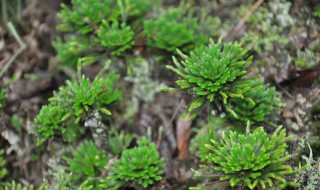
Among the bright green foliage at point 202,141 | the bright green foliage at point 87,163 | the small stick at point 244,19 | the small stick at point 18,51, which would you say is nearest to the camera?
the bright green foliage at point 202,141

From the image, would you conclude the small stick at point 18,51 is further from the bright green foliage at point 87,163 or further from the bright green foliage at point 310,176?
the bright green foliage at point 310,176

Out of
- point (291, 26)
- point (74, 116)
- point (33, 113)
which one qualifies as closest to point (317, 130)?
point (291, 26)

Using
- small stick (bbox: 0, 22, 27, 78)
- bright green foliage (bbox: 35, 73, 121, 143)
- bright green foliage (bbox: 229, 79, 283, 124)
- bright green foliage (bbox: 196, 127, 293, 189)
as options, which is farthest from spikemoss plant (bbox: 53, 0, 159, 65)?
bright green foliage (bbox: 196, 127, 293, 189)

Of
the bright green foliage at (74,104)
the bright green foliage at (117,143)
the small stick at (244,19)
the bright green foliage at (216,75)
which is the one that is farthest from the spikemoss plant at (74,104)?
the small stick at (244,19)

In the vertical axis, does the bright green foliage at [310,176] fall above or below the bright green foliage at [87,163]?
below

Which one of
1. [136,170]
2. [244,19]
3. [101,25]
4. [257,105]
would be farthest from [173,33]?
[136,170]

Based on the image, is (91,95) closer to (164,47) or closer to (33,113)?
(164,47)
